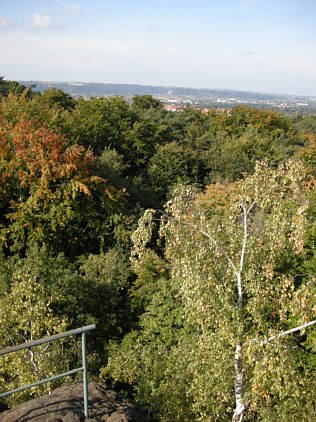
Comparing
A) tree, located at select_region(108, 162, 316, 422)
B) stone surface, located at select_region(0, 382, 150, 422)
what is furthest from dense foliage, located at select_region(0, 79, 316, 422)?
stone surface, located at select_region(0, 382, 150, 422)

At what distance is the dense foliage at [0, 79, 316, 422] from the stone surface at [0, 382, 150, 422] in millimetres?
2001

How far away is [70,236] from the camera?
18000 mm

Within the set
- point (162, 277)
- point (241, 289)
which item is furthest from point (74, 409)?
point (162, 277)

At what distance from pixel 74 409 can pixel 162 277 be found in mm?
9203

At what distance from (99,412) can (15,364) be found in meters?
4.44

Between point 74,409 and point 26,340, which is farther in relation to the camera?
point 26,340

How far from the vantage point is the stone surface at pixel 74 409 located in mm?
4452

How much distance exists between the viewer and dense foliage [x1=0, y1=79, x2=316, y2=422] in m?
6.40

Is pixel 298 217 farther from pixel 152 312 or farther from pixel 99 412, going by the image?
pixel 152 312

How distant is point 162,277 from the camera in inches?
541

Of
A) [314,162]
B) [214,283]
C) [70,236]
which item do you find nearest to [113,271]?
[70,236]

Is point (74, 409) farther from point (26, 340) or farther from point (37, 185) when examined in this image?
point (37, 185)

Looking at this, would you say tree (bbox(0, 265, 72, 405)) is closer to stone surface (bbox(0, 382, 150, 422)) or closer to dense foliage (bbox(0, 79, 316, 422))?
dense foliage (bbox(0, 79, 316, 422))

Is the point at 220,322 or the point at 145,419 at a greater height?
the point at 220,322
